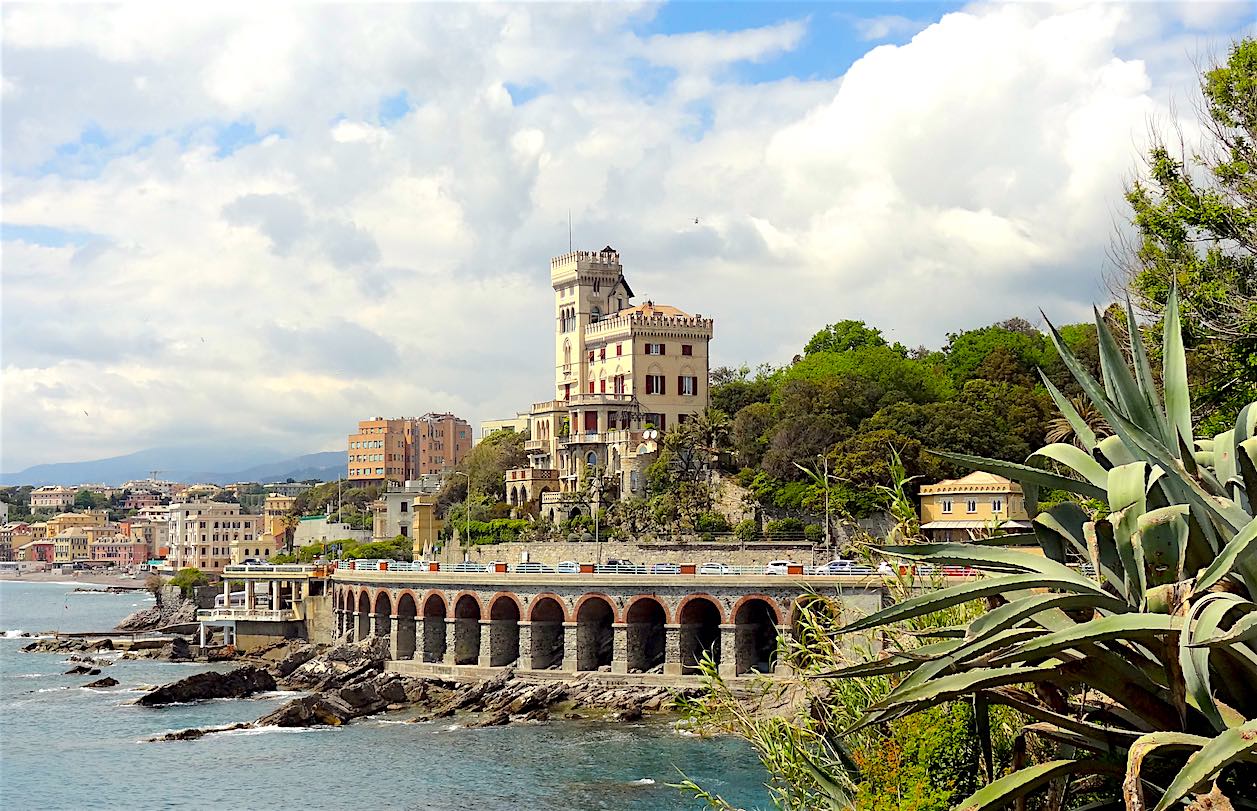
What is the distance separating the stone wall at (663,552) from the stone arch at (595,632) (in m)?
9.63

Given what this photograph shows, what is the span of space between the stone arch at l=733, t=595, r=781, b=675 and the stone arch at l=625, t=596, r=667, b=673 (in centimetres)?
344

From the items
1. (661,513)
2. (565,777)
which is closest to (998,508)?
(661,513)

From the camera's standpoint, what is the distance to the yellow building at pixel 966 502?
61.2m

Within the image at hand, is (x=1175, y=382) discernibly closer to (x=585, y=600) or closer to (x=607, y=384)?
(x=585, y=600)

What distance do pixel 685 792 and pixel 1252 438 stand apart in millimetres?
29723

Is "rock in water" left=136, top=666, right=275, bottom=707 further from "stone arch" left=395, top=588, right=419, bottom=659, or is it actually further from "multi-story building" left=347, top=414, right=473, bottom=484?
"multi-story building" left=347, top=414, right=473, bottom=484

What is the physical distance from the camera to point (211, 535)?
→ 472 feet

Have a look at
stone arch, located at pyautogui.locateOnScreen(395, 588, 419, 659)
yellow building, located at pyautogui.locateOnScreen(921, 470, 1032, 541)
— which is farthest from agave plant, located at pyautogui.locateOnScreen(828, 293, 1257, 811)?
stone arch, located at pyautogui.locateOnScreen(395, 588, 419, 659)

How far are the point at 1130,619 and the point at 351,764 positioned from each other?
1577 inches

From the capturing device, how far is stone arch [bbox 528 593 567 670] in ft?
191

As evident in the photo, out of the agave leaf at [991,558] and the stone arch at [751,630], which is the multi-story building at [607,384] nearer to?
the stone arch at [751,630]

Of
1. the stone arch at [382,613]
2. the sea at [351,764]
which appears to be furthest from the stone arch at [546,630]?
the stone arch at [382,613]

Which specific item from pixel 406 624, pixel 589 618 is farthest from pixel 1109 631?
pixel 406 624

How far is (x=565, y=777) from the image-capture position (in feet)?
133
